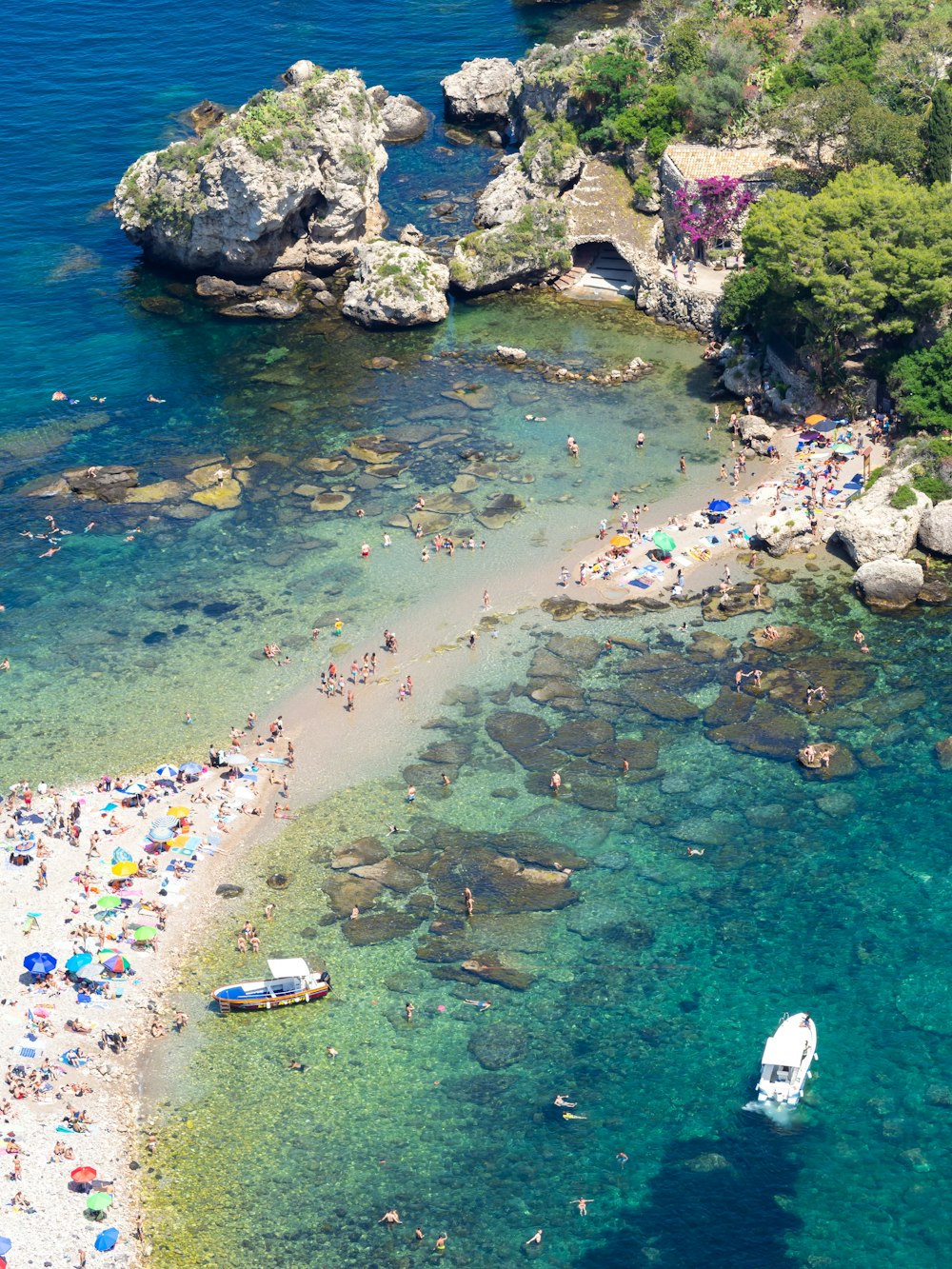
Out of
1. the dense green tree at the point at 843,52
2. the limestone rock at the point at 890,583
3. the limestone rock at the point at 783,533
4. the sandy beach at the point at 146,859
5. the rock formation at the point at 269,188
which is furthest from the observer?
the rock formation at the point at 269,188

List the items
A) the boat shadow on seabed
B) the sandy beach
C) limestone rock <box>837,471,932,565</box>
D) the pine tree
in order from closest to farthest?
the boat shadow on seabed → the sandy beach → limestone rock <box>837,471,932,565</box> → the pine tree

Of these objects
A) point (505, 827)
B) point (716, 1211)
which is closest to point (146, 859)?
point (505, 827)

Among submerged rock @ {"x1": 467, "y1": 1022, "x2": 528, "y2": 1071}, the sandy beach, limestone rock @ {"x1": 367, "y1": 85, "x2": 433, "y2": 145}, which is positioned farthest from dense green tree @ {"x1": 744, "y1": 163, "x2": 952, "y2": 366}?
submerged rock @ {"x1": 467, "y1": 1022, "x2": 528, "y2": 1071}

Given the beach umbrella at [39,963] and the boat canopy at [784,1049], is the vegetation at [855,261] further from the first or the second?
the beach umbrella at [39,963]

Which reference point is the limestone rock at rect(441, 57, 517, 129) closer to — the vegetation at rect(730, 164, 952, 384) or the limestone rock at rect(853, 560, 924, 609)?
the vegetation at rect(730, 164, 952, 384)

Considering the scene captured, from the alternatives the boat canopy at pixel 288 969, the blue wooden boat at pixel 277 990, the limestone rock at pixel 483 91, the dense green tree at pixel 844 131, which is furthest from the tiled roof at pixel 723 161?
the blue wooden boat at pixel 277 990
